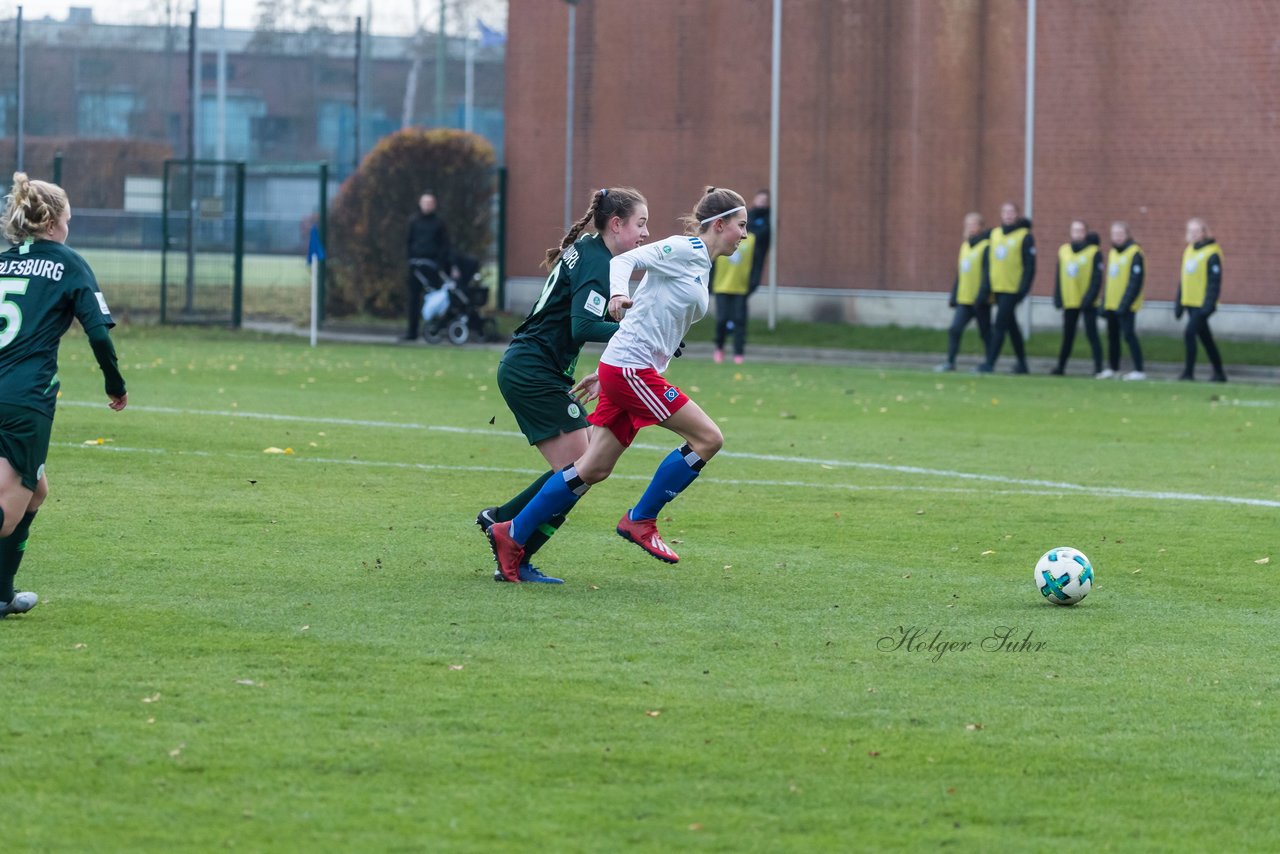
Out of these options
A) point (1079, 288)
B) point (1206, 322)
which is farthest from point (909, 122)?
point (1206, 322)

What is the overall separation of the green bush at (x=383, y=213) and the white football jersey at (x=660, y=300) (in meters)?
22.8

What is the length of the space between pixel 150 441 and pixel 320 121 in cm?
4092

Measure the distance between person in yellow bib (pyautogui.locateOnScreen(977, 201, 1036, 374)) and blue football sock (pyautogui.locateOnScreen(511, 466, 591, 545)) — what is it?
15.9 metres

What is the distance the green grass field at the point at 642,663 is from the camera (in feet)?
15.3

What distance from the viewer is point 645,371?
797 cm

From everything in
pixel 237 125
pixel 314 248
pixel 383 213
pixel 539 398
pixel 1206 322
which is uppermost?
pixel 237 125

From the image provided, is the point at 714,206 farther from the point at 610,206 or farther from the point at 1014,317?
the point at 1014,317

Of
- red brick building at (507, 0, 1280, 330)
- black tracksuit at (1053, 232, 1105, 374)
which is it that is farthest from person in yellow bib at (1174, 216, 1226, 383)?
red brick building at (507, 0, 1280, 330)

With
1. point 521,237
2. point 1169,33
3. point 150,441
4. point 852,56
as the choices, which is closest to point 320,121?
point 521,237

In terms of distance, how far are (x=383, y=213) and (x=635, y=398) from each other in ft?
76.2

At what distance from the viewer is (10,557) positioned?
6.84 metres

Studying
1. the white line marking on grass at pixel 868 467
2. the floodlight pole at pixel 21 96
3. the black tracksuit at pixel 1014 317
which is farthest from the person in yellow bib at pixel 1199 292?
the floodlight pole at pixel 21 96

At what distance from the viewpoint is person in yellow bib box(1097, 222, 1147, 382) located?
22875 millimetres

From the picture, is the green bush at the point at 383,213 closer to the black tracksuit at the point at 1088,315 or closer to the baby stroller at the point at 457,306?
the baby stroller at the point at 457,306
